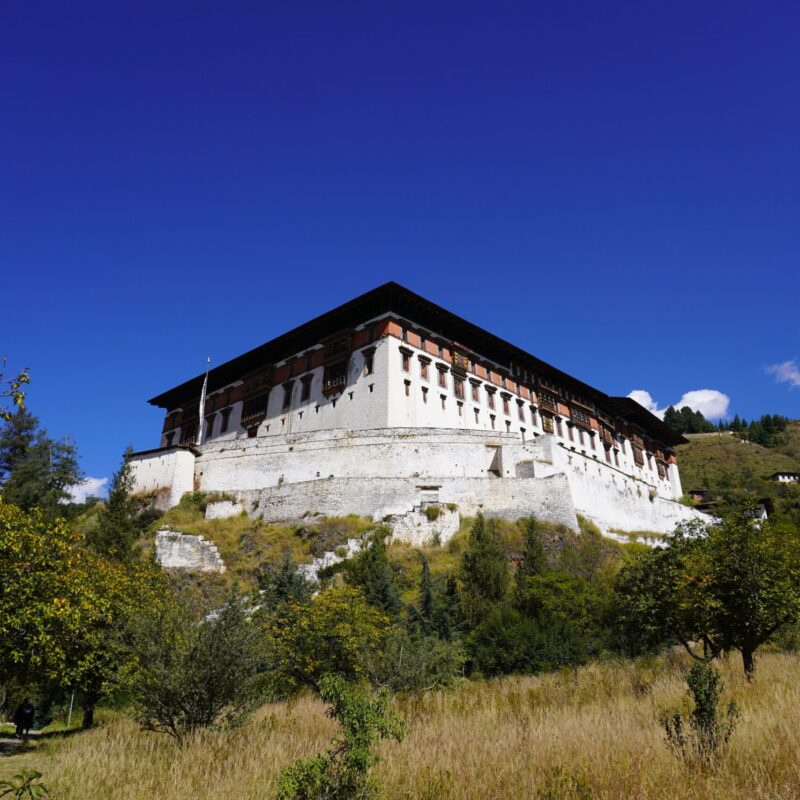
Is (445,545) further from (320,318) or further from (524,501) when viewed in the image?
(320,318)

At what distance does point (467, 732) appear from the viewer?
8688 mm

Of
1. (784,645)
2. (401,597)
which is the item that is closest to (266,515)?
(401,597)

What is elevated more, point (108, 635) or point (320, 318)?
point (320, 318)

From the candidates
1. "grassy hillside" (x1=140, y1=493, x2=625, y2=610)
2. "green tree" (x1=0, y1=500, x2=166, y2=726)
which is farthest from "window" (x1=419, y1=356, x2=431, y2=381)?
"green tree" (x1=0, y1=500, x2=166, y2=726)

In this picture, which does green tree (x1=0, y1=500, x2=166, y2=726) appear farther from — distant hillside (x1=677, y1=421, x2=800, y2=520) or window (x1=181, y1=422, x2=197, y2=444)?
distant hillside (x1=677, y1=421, x2=800, y2=520)

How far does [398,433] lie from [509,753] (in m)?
38.4

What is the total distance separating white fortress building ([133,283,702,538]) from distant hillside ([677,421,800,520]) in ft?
108

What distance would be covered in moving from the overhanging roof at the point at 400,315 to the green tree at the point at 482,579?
27.2 m

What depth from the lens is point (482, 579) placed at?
28.5 meters

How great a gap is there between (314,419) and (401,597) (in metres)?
26.4

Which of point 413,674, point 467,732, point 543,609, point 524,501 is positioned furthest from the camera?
point 524,501

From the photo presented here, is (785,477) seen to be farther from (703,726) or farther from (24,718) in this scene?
(703,726)

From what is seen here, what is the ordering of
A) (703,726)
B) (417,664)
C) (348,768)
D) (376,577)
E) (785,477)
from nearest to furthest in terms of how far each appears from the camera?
(348,768) < (703,726) < (417,664) < (376,577) < (785,477)

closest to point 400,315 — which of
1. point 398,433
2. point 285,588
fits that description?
point 398,433
